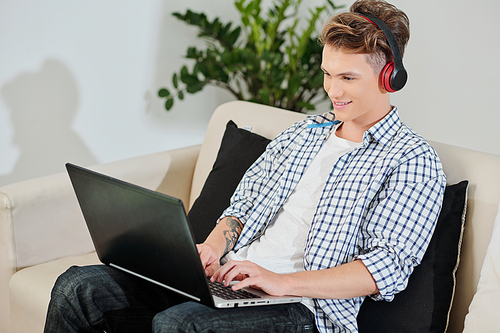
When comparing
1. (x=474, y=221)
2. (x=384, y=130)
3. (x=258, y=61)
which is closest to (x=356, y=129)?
(x=384, y=130)

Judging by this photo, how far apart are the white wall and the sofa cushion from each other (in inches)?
57.1

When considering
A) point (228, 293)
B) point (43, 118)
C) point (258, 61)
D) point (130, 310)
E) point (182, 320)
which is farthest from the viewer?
point (258, 61)

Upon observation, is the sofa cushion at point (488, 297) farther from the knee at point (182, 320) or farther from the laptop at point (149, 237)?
the knee at point (182, 320)

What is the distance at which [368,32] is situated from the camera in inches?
43.9

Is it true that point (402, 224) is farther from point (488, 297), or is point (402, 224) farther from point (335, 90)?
point (335, 90)

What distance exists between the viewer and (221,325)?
0.95 metres

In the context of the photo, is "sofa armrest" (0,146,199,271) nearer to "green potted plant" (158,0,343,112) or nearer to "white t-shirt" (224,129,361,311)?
"white t-shirt" (224,129,361,311)

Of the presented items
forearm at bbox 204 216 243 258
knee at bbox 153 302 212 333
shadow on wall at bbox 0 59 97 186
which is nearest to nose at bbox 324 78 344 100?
forearm at bbox 204 216 243 258

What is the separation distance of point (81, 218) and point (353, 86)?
1.01m

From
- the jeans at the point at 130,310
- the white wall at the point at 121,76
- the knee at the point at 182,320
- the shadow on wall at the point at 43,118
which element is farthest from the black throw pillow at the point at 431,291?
the shadow on wall at the point at 43,118

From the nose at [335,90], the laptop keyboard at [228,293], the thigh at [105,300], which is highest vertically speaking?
Result: the nose at [335,90]

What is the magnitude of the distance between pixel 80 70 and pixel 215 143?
3.60 ft

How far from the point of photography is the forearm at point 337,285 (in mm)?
1021

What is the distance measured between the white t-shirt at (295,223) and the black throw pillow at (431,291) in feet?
0.69
